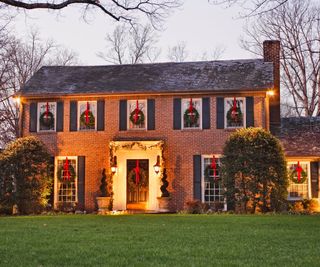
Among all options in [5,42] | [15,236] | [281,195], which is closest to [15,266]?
[15,236]

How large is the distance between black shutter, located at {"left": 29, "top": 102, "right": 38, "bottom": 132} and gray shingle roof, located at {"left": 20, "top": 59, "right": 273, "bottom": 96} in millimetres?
565

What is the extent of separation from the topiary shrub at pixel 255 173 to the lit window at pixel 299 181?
3.44 meters

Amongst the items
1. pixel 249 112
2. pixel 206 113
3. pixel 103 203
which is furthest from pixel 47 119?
pixel 249 112

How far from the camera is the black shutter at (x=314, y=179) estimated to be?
2280cm

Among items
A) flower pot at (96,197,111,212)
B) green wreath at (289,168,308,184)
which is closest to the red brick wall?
flower pot at (96,197,111,212)

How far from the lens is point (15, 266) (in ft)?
22.9

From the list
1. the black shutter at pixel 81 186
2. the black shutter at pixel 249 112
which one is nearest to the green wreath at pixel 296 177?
the black shutter at pixel 249 112

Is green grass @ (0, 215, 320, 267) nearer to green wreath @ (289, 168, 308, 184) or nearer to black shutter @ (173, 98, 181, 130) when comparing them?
black shutter @ (173, 98, 181, 130)

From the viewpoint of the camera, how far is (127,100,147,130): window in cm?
2328

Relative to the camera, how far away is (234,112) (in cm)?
2264

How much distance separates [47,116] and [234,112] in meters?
7.67

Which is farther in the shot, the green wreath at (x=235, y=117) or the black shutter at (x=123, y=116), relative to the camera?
the black shutter at (x=123, y=116)

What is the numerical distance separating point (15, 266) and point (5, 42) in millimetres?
25783

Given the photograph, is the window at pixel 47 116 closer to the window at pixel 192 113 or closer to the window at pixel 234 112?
the window at pixel 192 113
